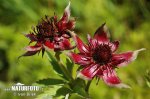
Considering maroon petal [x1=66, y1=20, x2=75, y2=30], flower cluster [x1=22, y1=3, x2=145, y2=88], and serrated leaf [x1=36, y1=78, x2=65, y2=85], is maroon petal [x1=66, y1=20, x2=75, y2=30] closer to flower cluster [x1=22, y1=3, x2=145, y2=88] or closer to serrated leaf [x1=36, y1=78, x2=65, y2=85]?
flower cluster [x1=22, y1=3, x2=145, y2=88]

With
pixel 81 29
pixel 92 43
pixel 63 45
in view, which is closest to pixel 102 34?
pixel 92 43

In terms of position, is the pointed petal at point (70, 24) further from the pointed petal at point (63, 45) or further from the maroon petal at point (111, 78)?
the maroon petal at point (111, 78)

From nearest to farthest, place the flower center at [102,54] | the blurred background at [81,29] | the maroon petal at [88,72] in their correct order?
the maroon petal at [88,72] → the flower center at [102,54] → the blurred background at [81,29]

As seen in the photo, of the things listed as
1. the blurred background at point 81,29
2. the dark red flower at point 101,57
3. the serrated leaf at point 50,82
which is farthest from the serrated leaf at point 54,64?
the blurred background at point 81,29

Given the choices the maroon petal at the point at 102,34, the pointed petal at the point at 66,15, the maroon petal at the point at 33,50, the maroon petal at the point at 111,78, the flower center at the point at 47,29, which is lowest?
the maroon petal at the point at 111,78

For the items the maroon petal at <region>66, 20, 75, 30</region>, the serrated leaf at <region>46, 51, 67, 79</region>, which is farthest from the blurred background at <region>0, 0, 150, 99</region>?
the maroon petal at <region>66, 20, 75, 30</region>

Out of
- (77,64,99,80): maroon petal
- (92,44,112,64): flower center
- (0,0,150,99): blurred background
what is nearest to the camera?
(77,64,99,80): maroon petal

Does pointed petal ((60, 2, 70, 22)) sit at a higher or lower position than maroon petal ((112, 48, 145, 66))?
higher

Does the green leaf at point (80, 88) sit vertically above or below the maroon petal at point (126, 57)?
below

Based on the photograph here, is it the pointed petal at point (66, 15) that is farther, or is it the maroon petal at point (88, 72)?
the pointed petal at point (66, 15)
